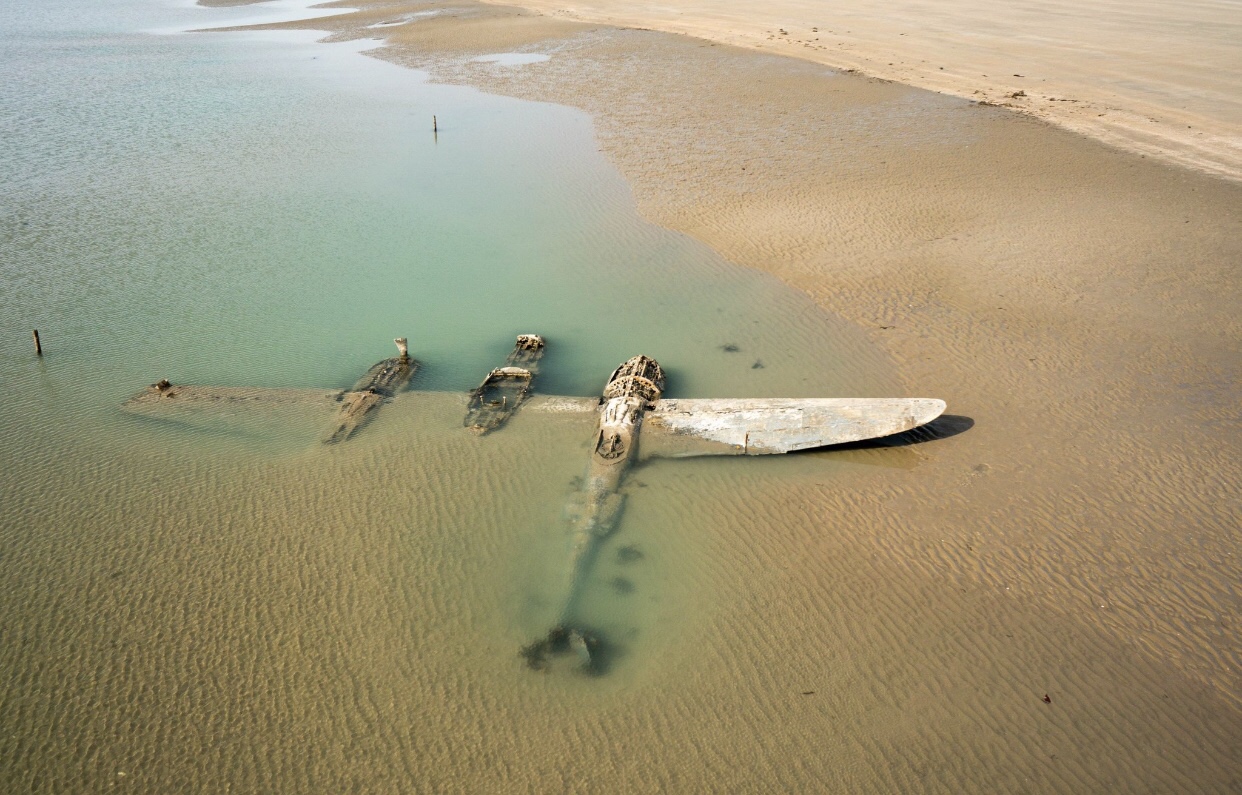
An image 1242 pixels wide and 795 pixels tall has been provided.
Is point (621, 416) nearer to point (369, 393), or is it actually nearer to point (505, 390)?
point (505, 390)

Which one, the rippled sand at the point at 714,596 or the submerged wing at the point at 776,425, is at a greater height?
the submerged wing at the point at 776,425

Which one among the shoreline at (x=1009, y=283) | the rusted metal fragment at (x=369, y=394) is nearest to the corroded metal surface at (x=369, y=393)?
the rusted metal fragment at (x=369, y=394)

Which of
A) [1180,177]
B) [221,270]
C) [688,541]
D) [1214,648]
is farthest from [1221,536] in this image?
[221,270]

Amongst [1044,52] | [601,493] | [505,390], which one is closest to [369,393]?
[505,390]

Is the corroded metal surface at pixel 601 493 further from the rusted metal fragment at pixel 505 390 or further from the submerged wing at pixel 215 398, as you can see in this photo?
the submerged wing at pixel 215 398

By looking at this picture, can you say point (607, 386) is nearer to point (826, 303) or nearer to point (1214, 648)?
point (826, 303)
